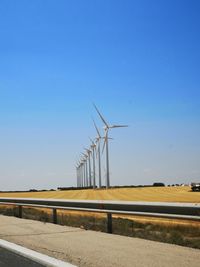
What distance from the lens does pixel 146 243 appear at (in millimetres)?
10758

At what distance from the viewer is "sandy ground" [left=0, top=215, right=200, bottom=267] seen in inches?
332

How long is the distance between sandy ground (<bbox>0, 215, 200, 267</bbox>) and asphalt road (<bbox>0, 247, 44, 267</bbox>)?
0.57 meters

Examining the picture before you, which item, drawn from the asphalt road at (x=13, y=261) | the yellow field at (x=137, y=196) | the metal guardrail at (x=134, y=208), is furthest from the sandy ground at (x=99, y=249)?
the yellow field at (x=137, y=196)

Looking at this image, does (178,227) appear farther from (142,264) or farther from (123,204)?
(142,264)

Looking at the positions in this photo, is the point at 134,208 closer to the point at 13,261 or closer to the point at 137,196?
the point at 13,261

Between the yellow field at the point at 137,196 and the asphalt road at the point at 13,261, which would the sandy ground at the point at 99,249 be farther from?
the yellow field at the point at 137,196

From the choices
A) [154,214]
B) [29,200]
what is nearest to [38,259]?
[154,214]

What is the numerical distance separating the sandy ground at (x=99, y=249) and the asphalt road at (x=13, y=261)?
57cm

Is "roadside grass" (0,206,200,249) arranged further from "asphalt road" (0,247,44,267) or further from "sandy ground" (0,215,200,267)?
"asphalt road" (0,247,44,267)

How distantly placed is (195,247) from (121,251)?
1656 millimetres

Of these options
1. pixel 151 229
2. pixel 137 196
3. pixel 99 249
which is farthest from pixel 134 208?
pixel 137 196

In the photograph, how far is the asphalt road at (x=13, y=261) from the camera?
852 cm

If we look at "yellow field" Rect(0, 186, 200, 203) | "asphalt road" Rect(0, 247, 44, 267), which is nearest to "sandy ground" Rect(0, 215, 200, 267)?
"asphalt road" Rect(0, 247, 44, 267)

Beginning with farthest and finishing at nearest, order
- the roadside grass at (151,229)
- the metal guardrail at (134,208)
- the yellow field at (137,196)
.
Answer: the yellow field at (137,196), the roadside grass at (151,229), the metal guardrail at (134,208)
